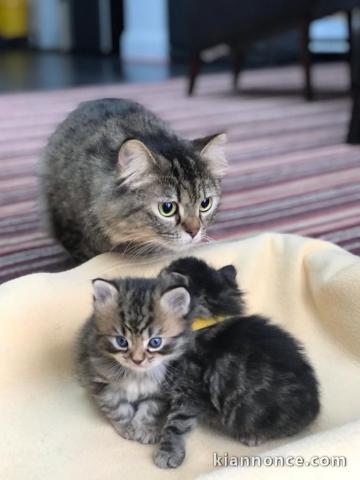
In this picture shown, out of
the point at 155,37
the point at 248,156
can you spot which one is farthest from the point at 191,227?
the point at 155,37

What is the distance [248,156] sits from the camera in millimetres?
3197

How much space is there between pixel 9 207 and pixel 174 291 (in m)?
1.41

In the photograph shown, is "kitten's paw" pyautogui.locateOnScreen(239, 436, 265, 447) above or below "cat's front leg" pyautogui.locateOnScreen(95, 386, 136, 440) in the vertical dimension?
below

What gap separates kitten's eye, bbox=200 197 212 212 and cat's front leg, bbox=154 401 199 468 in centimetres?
53

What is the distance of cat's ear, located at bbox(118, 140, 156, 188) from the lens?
1613 mm

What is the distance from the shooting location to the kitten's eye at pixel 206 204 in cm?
170

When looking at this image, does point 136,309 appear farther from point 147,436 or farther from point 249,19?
point 249,19

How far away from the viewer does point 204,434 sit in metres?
1.35

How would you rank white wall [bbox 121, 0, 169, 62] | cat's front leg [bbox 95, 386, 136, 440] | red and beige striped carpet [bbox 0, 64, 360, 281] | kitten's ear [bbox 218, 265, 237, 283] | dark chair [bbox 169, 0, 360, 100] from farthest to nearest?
white wall [bbox 121, 0, 169, 62] < dark chair [bbox 169, 0, 360, 100] < red and beige striped carpet [bbox 0, 64, 360, 281] < kitten's ear [bbox 218, 265, 237, 283] < cat's front leg [bbox 95, 386, 136, 440]

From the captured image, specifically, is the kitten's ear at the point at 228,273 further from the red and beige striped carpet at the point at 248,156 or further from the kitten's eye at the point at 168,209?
the red and beige striped carpet at the point at 248,156

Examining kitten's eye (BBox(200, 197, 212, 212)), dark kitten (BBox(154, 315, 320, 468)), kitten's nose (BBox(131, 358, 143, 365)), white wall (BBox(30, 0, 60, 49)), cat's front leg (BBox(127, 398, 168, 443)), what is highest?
kitten's eye (BBox(200, 197, 212, 212))

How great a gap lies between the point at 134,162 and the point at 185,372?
1.73 ft

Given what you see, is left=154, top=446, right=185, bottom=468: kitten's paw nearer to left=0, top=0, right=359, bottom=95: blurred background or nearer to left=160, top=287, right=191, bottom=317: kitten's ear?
left=160, top=287, right=191, bottom=317: kitten's ear

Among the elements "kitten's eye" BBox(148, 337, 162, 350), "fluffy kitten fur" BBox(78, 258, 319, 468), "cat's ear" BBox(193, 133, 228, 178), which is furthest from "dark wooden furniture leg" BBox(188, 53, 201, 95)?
"kitten's eye" BBox(148, 337, 162, 350)
